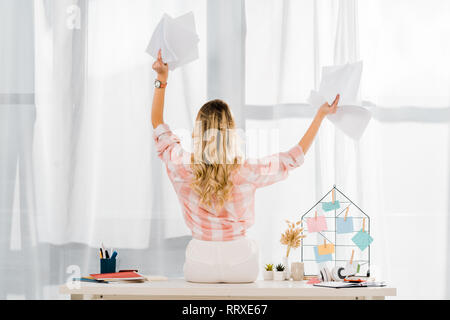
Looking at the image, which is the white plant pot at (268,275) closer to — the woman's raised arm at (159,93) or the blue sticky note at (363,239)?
the blue sticky note at (363,239)

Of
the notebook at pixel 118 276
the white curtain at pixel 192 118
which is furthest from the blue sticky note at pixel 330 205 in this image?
the notebook at pixel 118 276

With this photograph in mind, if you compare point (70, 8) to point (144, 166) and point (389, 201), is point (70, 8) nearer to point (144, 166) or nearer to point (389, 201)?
point (144, 166)

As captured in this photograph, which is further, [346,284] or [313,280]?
[313,280]

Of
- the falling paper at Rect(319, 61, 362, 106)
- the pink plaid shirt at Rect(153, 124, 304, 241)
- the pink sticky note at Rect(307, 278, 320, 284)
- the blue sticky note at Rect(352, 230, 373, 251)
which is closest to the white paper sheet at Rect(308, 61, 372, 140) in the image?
the falling paper at Rect(319, 61, 362, 106)

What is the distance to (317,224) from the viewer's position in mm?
1566

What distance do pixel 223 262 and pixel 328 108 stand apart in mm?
512

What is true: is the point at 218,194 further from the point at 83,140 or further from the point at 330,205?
the point at 83,140

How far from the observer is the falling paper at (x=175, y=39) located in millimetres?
1468

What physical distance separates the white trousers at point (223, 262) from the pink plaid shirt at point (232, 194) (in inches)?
0.9

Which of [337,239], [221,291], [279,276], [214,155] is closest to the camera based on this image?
[221,291]

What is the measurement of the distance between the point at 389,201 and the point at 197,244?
71 centimetres

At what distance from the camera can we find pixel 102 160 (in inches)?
69.5

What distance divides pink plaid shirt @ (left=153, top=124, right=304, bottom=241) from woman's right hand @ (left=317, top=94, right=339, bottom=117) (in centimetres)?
15

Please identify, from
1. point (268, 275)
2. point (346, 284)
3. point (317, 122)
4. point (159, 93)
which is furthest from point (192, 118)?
point (346, 284)
